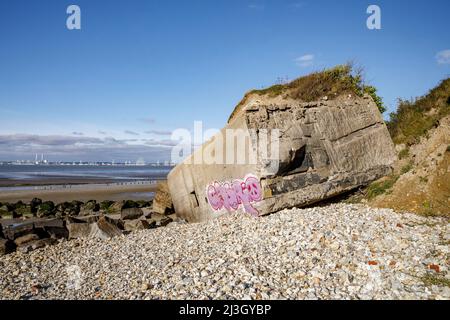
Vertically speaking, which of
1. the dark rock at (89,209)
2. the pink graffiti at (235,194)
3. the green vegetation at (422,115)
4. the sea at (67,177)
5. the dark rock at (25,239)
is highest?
the green vegetation at (422,115)

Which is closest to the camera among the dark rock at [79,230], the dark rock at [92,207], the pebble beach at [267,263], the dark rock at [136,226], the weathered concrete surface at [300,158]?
the pebble beach at [267,263]

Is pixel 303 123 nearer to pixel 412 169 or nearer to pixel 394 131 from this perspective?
pixel 412 169

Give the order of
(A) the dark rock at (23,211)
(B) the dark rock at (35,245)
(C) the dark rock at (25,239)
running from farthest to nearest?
(A) the dark rock at (23,211) → (C) the dark rock at (25,239) → (B) the dark rock at (35,245)

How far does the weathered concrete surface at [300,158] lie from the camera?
1058 centimetres

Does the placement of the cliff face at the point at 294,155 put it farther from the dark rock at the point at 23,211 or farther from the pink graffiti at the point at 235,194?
the dark rock at the point at 23,211

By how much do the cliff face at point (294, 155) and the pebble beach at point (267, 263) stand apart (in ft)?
2.34

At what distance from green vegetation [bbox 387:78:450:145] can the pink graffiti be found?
593cm

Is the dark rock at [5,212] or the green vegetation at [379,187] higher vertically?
the green vegetation at [379,187]

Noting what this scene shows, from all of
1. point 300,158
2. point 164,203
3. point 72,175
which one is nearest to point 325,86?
point 300,158

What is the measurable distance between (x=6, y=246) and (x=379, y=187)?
1151cm

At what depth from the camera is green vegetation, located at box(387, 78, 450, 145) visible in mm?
11977

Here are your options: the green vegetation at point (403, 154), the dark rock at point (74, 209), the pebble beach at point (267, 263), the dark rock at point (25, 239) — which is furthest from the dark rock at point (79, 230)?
the green vegetation at point (403, 154)

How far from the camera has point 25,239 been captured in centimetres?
1152
